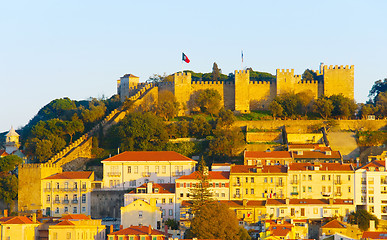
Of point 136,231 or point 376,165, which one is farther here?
point 376,165

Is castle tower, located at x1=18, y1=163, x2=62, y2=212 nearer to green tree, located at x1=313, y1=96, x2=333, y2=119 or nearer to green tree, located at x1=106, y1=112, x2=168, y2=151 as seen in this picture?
green tree, located at x1=106, y1=112, x2=168, y2=151

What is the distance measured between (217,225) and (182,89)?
103 ft

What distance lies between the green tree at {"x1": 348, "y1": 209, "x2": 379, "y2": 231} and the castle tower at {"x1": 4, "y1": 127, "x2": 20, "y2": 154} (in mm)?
34906

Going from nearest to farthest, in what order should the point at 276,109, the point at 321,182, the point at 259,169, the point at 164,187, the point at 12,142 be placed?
1. the point at 321,182
2. the point at 259,169
3. the point at 164,187
4. the point at 276,109
5. the point at 12,142

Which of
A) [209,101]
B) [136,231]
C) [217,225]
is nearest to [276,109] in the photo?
[209,101]

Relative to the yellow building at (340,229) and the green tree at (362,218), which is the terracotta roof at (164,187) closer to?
the yellow building at (340,229)

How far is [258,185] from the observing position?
6078cm

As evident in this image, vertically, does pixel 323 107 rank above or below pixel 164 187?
above

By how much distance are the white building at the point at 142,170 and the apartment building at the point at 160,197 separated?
3.79 m

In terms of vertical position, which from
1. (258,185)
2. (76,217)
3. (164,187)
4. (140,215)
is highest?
(258,185)

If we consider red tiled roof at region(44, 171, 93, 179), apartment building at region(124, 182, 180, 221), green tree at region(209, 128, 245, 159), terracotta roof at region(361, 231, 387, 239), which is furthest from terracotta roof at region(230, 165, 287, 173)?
red tiled roof at region(44, 171, 93, 179)

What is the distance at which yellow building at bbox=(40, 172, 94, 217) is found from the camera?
63375 millimetres

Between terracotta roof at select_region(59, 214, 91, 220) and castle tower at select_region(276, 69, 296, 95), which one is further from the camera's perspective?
castle tower at select_region(276, 69, 296, 95)

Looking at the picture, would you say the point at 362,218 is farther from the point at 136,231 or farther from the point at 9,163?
the point at 9,163
